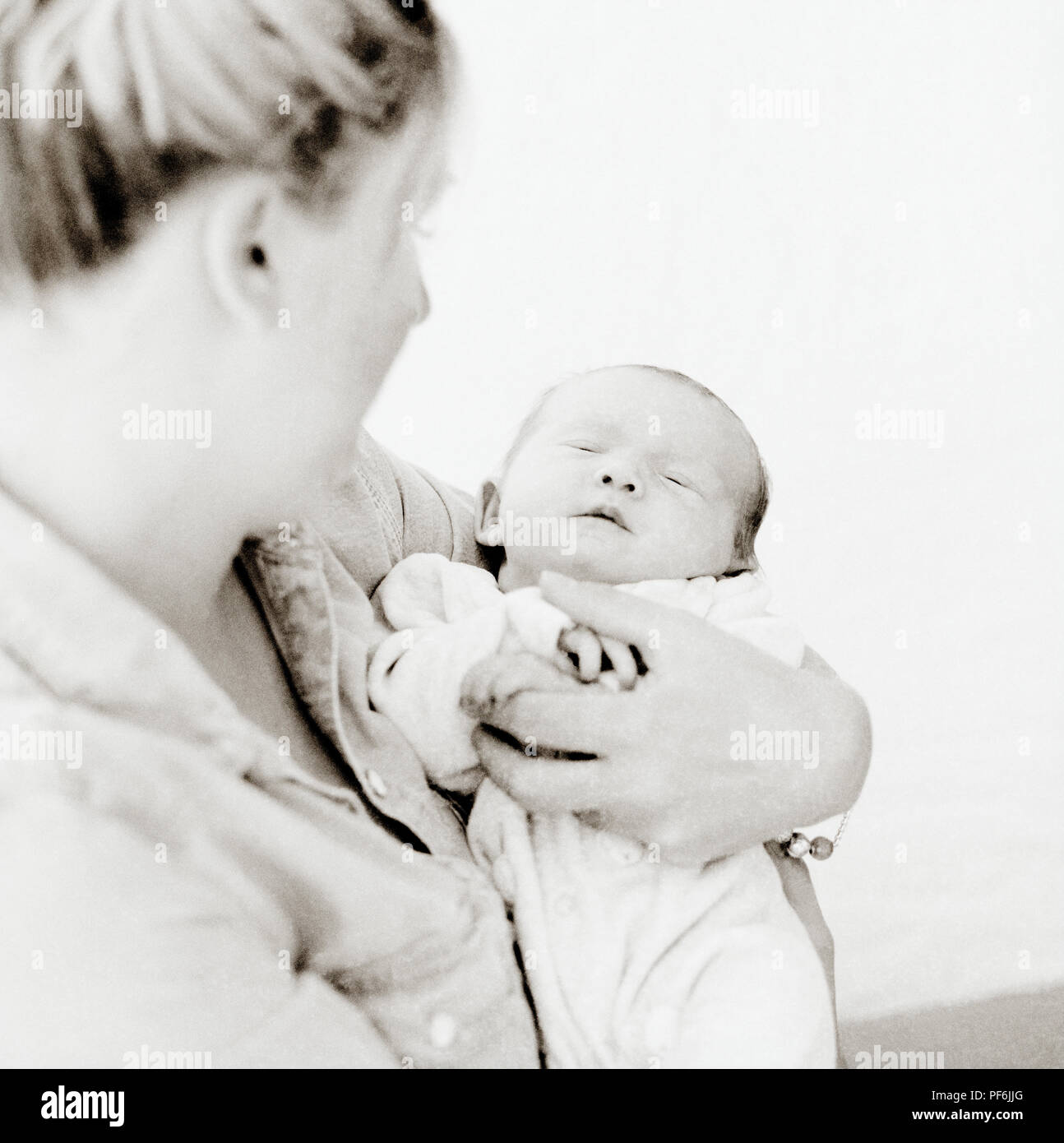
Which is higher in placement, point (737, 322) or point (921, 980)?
point (737, 322)

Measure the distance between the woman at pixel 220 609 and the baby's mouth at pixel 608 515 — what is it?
253 millimetres

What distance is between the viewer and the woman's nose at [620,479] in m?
1.18

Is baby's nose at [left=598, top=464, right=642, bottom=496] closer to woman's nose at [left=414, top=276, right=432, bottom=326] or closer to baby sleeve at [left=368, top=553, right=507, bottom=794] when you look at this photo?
baby sleeve at [left=368, top=553, right=507, bottom=794]

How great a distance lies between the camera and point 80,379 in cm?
73

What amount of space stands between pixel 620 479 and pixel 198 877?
636 millimetres

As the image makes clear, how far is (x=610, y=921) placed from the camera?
92 centimetres

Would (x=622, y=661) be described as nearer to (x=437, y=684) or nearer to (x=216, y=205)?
(x=437, y=684)

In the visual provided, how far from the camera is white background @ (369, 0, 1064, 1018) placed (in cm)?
246

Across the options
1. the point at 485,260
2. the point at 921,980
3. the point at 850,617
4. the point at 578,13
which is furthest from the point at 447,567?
the point at 578,13

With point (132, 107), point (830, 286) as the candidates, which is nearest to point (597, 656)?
point (132, 107)

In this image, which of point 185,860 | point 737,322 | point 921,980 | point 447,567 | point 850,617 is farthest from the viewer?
point 737,322

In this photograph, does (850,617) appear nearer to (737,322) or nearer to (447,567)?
(737,322)

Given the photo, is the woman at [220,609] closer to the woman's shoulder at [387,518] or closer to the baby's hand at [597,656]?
the baby's hand at [597,656]
